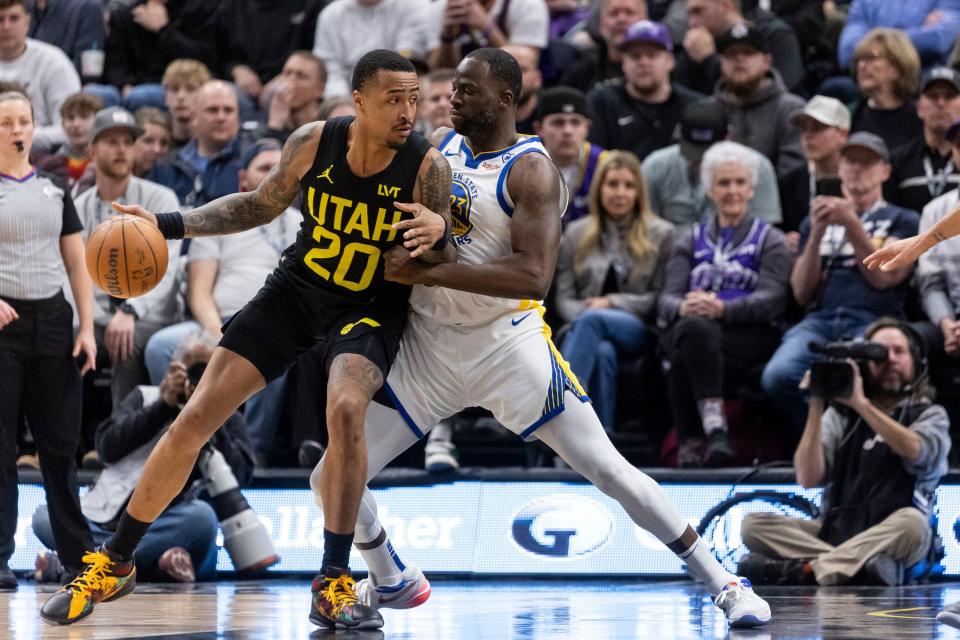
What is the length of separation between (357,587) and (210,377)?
3.39ft

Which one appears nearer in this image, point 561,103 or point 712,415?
point 712,415

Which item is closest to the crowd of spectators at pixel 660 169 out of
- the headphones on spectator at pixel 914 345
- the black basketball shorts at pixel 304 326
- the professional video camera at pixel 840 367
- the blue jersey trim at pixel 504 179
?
the headphones on spectator at pixel 914 345

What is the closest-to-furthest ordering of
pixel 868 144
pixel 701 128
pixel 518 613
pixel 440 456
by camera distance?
1. pixel 518 613
2. pixel 440 456
3. pixel 868 144
4. pixel 701 128

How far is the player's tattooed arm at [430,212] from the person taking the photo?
5.30 meters

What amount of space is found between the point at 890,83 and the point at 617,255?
232 cm

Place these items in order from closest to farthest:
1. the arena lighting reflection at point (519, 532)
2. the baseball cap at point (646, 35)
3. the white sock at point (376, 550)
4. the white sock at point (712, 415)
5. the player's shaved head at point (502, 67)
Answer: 1. the player's shaved head at point (502, 67)
2. the white sock at point (376, 550)
3. the arena lighting reflection at point (519, 532)
4. the white sock at point (712, 415)
5. the baseball cap at point (646, 35)

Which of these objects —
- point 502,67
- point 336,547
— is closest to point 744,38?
point 502,67

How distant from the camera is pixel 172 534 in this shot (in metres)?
8.12

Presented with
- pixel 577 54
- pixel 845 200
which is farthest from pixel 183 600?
pixel 577 54

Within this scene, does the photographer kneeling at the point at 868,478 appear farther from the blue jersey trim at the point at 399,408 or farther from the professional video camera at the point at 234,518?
the blue jersey trim at the point at 399,408

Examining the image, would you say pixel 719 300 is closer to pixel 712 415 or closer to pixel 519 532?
pixel 712 415

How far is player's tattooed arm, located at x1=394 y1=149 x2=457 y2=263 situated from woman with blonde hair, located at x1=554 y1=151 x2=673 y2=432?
3.86 m

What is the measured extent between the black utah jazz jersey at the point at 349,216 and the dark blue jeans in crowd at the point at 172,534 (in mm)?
2842

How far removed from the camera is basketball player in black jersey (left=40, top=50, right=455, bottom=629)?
17.8 feet
